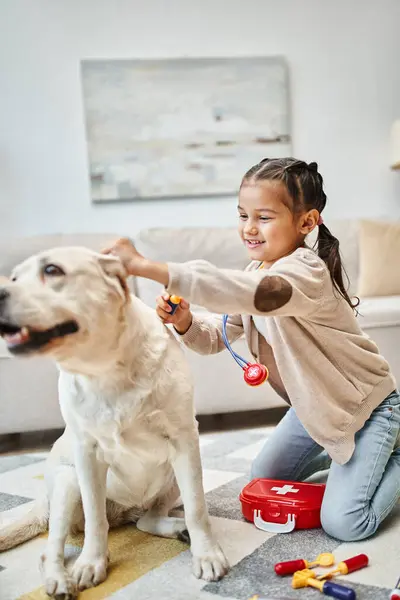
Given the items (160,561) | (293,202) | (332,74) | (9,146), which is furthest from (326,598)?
(332,74)

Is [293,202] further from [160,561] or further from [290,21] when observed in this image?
[290,21]

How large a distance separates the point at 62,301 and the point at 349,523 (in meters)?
0.78

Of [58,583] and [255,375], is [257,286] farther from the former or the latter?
[58,583]

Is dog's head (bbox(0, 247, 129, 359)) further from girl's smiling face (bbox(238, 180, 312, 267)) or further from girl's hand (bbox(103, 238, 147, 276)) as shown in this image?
girl's smiling face (bbox(238, 180, 312, 267))

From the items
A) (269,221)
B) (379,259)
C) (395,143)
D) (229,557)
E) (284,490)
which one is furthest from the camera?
(395,143)

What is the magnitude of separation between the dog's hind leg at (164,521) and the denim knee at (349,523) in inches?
12.6

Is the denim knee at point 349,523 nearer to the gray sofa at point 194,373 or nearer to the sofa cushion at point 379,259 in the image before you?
the gray sofa at point 194,373

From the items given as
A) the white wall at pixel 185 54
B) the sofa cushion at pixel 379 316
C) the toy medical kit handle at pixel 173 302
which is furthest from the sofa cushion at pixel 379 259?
the toy medical kit handle at pixel 173 302

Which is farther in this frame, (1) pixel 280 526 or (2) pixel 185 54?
(2) pixel 185 54

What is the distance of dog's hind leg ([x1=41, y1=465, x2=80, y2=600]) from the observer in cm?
113

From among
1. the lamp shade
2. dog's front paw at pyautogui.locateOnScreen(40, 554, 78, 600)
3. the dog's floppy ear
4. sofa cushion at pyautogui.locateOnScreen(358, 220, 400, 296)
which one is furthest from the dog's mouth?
the lamp shade

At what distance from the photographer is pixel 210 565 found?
118cm

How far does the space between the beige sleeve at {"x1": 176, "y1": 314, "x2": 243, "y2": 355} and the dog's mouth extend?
505 millimetres

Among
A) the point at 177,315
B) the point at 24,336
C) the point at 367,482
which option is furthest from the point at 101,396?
the point at 367,482
